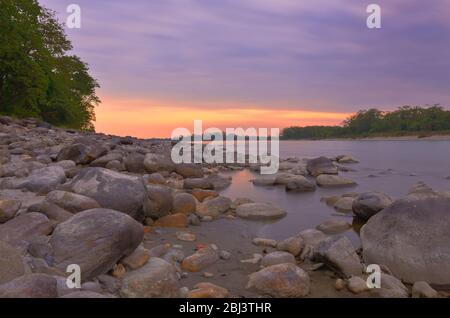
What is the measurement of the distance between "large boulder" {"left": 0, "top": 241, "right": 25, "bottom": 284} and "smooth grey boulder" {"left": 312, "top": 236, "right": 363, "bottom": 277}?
135 inches

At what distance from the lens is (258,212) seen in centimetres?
856

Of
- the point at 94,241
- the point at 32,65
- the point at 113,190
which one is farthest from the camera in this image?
the point at 32,65

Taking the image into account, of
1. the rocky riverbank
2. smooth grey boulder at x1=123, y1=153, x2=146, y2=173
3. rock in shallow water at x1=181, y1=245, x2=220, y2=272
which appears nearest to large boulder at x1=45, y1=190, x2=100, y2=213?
the rocky riverbank

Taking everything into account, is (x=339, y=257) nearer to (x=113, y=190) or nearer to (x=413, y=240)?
(x=413, y=240)

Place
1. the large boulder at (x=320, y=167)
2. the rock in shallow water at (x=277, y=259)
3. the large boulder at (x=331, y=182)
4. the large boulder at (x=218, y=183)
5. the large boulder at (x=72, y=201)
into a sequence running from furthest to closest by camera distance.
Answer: the large boulder at (x=320, y=167)
the large boulder at (x=331, y=182)
the large boulder at (x=218, y=183)
the large boulder at (x=72, y=201)
the rock in shallow water at (x=277, y=259)

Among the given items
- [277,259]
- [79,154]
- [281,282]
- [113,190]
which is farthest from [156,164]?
[281,282]

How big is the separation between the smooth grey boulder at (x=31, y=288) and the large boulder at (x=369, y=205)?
21.7 feet

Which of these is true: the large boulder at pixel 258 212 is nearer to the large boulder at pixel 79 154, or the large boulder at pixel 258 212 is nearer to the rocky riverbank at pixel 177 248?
the rocky riverbank at pixel 177 248

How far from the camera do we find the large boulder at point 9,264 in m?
3.39

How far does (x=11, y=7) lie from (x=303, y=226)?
25.9 meters

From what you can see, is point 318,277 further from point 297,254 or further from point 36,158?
point 36,158

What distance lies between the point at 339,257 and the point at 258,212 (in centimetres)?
370

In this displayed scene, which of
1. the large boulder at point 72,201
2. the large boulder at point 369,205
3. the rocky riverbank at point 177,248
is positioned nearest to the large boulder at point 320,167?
the large boulder at point 369,205
